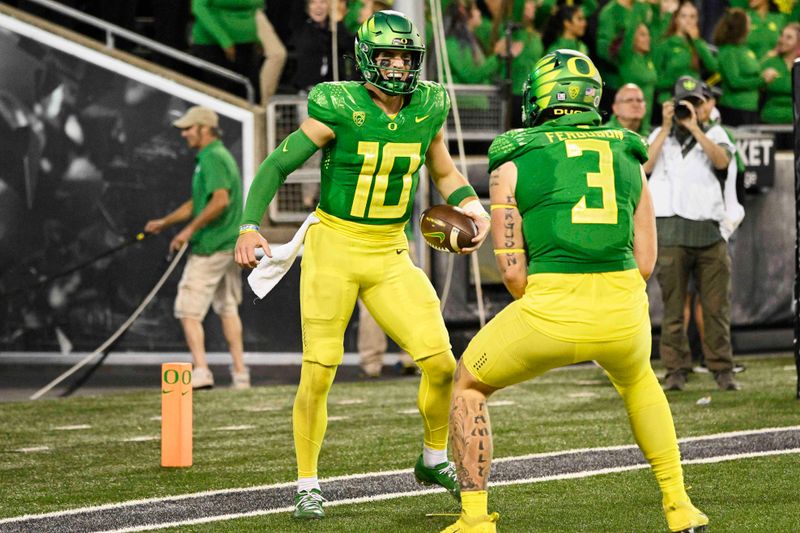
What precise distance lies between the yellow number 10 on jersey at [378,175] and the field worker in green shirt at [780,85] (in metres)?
9.31

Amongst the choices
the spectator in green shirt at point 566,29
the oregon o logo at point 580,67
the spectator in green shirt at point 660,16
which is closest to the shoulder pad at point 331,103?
the oregon o logo at point 580,67

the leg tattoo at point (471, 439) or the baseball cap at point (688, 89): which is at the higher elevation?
the baseball cap at point (688, 89)

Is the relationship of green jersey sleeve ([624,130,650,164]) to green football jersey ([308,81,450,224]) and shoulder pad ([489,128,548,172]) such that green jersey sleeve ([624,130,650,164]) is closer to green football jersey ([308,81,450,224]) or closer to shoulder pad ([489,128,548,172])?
shoulder pad ([489,128,548,172])

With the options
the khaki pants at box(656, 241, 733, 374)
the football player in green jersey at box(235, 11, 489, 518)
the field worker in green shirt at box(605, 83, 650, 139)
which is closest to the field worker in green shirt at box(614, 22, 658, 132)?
the field worker in green shirt at box(605, 83, 650, 139)

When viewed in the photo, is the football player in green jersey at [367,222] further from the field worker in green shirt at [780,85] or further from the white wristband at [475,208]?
the field worker in green shirt at [780,85]

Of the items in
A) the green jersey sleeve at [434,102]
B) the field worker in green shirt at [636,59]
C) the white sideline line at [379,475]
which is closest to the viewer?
the green jersey sleeve at [434,102]

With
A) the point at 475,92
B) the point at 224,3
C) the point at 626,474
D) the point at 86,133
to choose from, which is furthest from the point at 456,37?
the point at 626,474

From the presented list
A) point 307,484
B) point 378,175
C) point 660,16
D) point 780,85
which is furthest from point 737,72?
point 307,484

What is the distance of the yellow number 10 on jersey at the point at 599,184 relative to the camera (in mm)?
5371

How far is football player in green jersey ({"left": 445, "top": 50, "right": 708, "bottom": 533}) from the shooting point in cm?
536

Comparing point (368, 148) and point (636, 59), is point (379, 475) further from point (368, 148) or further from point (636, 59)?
point (636, 59)

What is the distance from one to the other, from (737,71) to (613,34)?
127 centimetres

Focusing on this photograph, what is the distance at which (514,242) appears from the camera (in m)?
5.46

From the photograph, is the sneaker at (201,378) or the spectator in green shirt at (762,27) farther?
the spectator in green shirt at (762,27)
